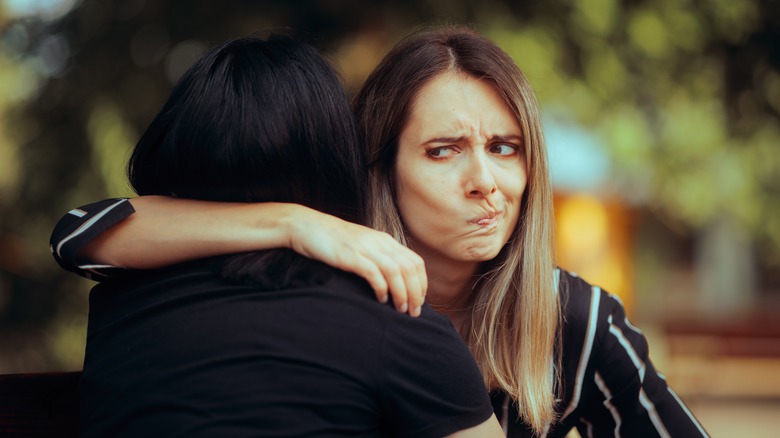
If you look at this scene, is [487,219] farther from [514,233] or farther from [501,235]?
[514,233]

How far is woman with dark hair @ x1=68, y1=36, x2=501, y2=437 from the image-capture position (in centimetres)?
155

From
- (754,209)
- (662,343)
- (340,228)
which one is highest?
(340,228)

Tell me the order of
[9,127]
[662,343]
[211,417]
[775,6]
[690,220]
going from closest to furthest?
1. [211,417]
2. [775,6]
3. [9,127]
4. [690,220]
5. [662,343]

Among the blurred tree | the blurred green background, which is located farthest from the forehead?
the blurred tree

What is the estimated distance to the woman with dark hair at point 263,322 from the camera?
5.10 feet

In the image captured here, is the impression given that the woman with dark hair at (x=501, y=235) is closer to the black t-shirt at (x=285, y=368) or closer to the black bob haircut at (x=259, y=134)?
the black bob haircut at (x=259, y=134)

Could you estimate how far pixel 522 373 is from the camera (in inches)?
87.4

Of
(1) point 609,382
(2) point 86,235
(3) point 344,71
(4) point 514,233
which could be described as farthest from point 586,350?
(3) point 344,71

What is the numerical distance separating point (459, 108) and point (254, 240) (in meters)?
0.71

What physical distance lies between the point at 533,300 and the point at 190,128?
966 mm

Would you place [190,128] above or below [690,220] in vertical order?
above

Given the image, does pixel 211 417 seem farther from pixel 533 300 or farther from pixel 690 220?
pixel 690 220

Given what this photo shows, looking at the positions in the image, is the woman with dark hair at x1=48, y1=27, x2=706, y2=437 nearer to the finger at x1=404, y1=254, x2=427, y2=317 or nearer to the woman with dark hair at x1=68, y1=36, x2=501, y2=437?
the woman with dark hair at x1=68, y1=36, x2=501, y2=437

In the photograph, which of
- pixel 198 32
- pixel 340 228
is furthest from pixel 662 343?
pixel 340 228
